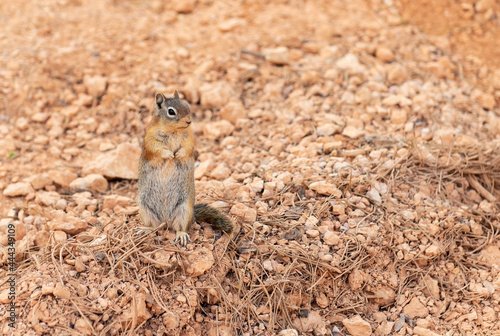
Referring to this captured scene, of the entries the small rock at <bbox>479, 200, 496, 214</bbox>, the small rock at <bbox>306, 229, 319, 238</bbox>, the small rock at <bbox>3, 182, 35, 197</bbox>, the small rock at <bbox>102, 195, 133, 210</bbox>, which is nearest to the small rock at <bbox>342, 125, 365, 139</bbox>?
the small rock at <bbox>479, 200, 496, 214</bbox>

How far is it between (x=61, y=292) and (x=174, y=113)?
58.9 inches

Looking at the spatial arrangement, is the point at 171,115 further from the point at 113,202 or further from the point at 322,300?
the point at 322,300

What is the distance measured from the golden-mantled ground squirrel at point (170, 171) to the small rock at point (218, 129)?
1662mm

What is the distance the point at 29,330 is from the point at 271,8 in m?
5.34

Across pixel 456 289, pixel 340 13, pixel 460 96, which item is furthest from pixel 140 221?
pixel 340 13

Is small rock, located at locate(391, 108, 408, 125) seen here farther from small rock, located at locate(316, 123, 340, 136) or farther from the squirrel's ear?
the squirrel's ear

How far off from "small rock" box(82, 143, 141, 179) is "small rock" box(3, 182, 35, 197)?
1.88 feet

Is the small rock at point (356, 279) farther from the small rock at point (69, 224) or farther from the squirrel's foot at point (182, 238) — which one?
the small rock at point (69, 224)

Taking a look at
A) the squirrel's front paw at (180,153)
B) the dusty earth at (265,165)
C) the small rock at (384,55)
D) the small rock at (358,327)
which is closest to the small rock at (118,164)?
the dusty earth at (265,165)

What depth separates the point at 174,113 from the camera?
362 cm

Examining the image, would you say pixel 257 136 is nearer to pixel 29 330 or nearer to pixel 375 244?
pixel 375 244

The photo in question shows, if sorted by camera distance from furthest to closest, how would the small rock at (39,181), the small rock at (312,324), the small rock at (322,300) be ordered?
1. the small rock at (39,181)
2. the small rock at (322,300)
3. the small rock at (312,324)

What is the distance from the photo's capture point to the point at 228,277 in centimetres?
370

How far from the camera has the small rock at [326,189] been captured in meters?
4.18
